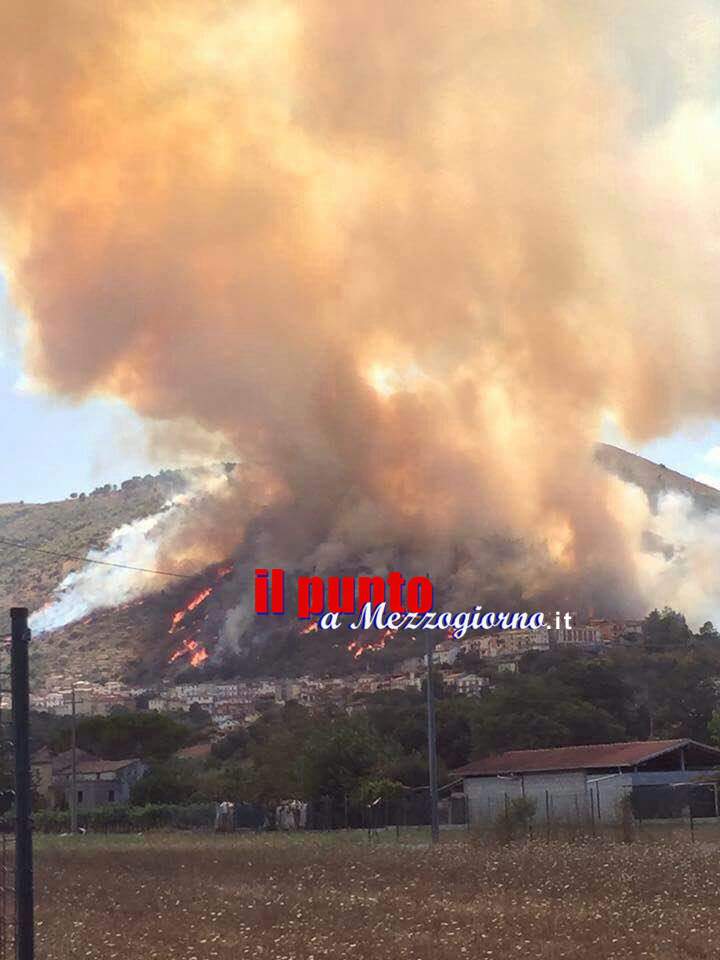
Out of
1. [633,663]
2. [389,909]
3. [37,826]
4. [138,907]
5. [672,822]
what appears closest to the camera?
[389,909]

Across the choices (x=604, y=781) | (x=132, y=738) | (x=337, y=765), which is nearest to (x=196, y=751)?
(x=132, y=738)

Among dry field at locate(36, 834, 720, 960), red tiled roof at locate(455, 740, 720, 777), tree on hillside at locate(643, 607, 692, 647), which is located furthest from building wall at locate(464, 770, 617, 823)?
tree on hillside at locate(643, 607, 692, 647)

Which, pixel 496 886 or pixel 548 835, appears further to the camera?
pixel 548 835

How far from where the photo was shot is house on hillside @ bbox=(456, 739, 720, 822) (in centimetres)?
7138

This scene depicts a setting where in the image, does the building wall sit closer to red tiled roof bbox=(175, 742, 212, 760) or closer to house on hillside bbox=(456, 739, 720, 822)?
house on hillside bbox=(456, 739, 720, 822)

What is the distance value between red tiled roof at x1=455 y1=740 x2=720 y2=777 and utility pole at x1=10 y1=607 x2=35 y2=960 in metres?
60.5

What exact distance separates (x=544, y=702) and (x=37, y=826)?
40546mm

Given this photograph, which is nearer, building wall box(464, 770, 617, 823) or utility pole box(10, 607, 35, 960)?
utility pole box(10, 607, 35, 960)

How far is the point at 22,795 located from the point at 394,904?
15.3 m

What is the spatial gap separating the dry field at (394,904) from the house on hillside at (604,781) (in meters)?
22.2

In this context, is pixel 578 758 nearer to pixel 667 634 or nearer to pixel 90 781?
pixel 90 781

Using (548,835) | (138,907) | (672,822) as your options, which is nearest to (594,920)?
(138,907)

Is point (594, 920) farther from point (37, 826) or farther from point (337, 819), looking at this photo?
point (37, 826)

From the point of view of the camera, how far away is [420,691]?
15738 centimetres
